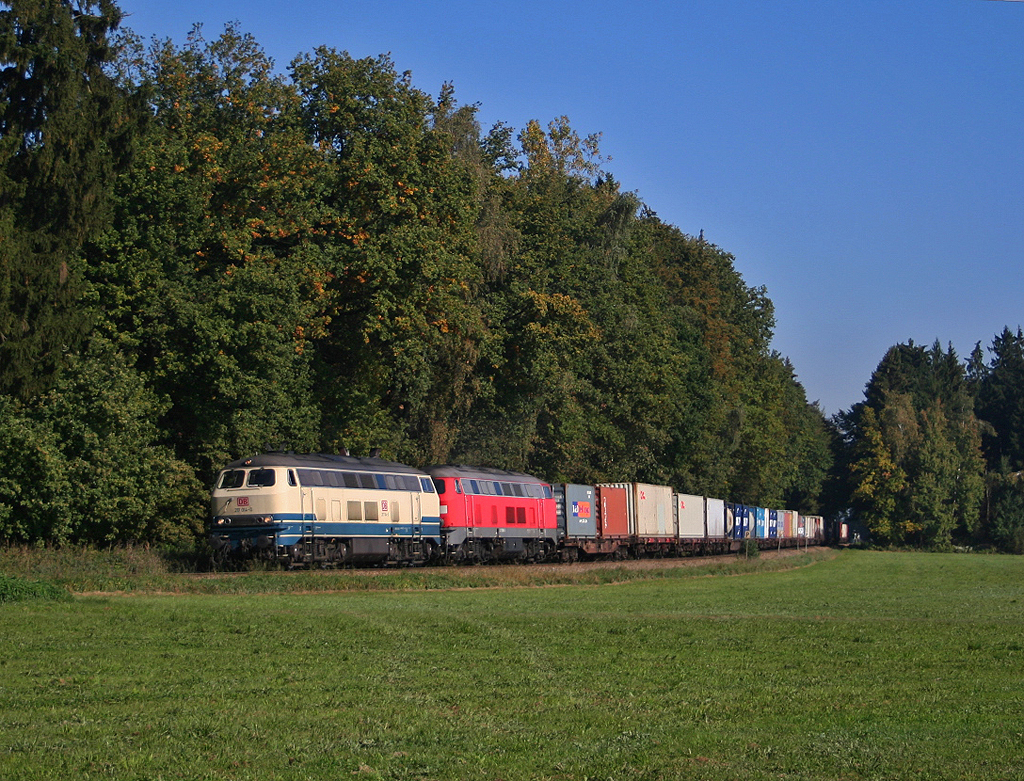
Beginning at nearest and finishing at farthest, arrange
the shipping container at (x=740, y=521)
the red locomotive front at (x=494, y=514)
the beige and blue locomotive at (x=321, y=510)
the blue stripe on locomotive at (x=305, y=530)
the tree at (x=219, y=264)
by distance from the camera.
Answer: the blue stripe on locomotive at (x=305, y=530)
the beige and blue locomotive at (x=321, y=510)
the tree at (x=219, y=264)
the red locomotive front at (x=494, y=514)
the shipping container at (x=740, y=521)

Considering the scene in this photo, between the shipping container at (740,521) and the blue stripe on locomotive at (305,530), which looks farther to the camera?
the shipping container at (740,521)

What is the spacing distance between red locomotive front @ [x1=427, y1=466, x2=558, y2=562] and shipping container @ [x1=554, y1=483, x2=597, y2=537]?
0.99 m

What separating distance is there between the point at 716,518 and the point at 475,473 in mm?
31530

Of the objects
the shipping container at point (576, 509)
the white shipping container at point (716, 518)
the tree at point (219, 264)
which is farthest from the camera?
the white shipping container at point (716, 518)

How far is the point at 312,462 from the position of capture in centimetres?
3612

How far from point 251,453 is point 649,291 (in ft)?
128

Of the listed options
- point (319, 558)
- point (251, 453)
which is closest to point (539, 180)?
point (251, 453)

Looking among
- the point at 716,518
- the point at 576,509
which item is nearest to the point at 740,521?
the point at 716,518

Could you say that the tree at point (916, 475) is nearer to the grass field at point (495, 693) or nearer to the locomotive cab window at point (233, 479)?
the locomotive cab window at point (233, 479)

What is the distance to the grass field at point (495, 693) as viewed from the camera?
949cm

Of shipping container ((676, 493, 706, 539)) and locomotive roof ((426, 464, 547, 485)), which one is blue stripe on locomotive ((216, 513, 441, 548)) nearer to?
locomotive roof ((426, 464, 547, 485))

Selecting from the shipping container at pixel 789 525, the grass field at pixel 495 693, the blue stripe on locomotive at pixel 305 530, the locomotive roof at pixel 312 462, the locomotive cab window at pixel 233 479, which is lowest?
the shipping container at pixel 789 525

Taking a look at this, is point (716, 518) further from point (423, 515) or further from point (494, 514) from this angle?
point (423, 515)

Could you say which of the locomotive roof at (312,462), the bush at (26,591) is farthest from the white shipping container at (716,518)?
the bush at (26,591)
